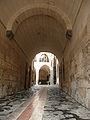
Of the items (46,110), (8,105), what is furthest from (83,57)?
(8,105)

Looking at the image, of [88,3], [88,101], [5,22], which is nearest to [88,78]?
[88,101]

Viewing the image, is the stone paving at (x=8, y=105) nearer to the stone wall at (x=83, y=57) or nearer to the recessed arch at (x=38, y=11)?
the stone wall at (x=83, y=57)

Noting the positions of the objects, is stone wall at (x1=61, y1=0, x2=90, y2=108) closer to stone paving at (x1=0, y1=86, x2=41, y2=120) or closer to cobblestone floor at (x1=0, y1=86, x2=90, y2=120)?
cobblestone floor at (x1=0, y1=86, x2=90, y2=120)

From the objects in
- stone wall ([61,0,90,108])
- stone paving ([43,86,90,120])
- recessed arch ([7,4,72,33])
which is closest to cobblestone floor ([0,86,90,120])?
stone paving ([43,86,90,120])

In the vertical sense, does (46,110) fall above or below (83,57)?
below

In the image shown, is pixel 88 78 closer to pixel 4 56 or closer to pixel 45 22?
pixel 4 56

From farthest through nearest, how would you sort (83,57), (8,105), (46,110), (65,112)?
(83,57) < (8,105) < (46,110) < (65,112)

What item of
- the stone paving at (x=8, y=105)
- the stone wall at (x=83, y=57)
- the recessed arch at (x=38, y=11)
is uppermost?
the recessed arch at (x=38, y=11)

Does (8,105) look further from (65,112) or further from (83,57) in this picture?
(83,57)

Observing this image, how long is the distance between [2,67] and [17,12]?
8.80 feet

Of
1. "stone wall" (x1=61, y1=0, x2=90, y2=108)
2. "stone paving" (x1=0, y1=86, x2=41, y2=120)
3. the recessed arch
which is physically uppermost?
the recessed arch

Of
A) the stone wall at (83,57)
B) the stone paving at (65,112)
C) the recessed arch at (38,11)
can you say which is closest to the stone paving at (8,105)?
the stone paving at (65,112)

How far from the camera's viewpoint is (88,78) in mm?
2898

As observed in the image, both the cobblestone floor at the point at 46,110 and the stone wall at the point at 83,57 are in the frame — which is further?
the stone wall at the point at 83,57
